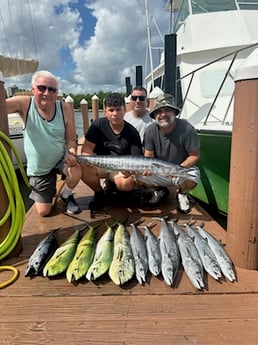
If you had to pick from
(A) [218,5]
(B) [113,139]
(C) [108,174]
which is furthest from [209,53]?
(C) [108,174]

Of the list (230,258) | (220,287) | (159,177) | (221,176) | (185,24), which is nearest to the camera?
(220,287)

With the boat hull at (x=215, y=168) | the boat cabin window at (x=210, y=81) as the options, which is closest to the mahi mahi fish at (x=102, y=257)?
the boat hull at (x=215, y=168)

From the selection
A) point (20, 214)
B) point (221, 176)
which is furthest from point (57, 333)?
point (221, 176)

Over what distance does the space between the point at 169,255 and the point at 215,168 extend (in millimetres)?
2285

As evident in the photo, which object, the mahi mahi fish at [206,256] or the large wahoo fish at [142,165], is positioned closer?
the mahi mahi fish at [206,256]

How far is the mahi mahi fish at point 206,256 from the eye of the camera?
2.19 meters

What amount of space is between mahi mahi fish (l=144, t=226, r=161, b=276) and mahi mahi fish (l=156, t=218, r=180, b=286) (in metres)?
0.03

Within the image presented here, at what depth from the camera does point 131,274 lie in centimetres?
215

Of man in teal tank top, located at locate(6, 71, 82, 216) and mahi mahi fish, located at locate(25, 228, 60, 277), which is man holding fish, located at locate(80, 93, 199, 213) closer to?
man in teal tank top, located at locate(6, 71, 82, 216)

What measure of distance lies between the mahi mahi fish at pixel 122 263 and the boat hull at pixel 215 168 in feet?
6.77

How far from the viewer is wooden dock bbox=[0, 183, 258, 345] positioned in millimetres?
1657

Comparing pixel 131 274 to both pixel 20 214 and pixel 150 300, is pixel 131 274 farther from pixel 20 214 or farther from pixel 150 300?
pixel 20 214

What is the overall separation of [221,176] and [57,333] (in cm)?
320

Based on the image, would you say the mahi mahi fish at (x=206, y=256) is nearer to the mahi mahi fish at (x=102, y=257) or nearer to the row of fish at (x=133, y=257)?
the row of fish at (x=133, y=257)
